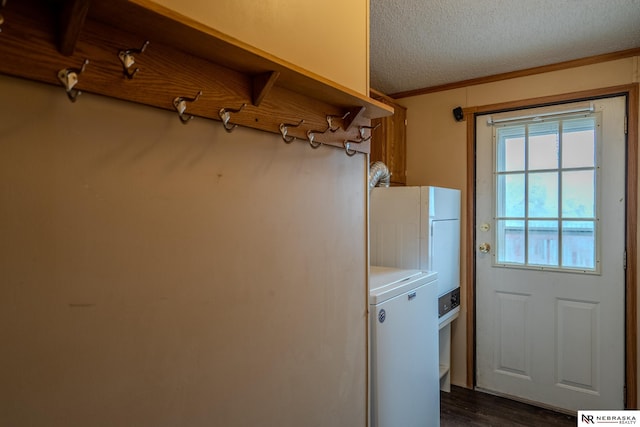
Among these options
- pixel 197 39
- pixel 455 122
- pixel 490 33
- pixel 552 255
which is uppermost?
pixel 490 33

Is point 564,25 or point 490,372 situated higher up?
point 564,25

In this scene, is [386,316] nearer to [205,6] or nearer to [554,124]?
[205,6]

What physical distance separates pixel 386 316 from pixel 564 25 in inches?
70.5

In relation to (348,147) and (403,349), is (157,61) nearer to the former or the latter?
(348,147)

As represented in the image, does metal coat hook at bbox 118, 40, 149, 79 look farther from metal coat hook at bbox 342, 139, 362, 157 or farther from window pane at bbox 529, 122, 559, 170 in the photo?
window pane at bbox 529, 122, 559, 170

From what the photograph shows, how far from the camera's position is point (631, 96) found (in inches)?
87.7

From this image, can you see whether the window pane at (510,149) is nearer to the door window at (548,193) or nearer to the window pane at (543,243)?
the door window at (548,193)

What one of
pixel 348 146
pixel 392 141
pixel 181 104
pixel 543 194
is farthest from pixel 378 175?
pixel 181 104

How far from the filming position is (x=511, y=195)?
2.63m

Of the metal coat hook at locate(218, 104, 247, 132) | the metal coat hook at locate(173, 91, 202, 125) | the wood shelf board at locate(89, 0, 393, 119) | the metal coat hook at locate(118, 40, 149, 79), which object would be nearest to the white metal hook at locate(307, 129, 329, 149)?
the wood shelf board at locate(89, 0, 393, 119)

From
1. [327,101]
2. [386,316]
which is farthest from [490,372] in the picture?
[327,101]

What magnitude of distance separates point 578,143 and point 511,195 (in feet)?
1.68

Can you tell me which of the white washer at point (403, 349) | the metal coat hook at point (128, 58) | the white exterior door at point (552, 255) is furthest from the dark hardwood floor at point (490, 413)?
the metal coat hook at point (128, 58)

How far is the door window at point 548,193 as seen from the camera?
2.37m
